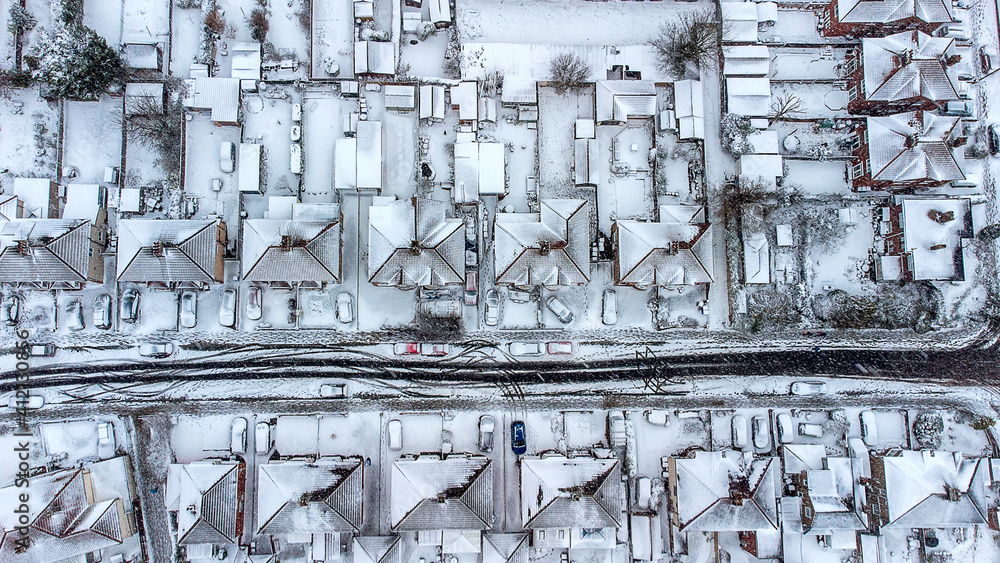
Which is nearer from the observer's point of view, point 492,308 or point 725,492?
point 725,492

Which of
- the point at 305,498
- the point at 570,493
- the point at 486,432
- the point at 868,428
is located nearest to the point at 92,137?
the point at 305,498

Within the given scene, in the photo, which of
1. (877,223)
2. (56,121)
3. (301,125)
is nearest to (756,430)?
(877,223)

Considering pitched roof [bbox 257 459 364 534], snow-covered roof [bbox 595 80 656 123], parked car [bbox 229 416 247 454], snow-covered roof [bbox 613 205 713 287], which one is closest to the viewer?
pitched roof [bbox 257 459 364 534]

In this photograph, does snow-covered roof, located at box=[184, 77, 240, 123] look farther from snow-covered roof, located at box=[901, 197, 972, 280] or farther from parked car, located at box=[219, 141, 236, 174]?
snow-covered roof, located at box=[901, 197, 972, 280]

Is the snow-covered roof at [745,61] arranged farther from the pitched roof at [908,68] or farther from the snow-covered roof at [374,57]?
the snow-covered roof at [374,57]

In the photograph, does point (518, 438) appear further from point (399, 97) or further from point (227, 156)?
point (227, 156)

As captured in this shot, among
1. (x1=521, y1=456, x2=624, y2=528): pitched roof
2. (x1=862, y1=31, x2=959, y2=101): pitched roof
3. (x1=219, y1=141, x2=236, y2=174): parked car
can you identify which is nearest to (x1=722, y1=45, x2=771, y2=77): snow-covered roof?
(x1=862, y1=31, x2=959, y2=101): pitched roof
